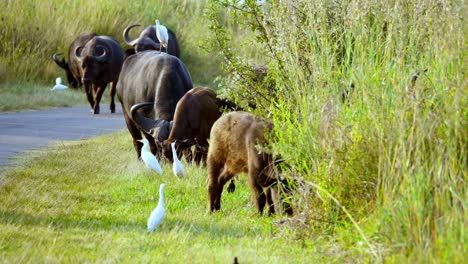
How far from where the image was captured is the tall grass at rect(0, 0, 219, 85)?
1115 inches

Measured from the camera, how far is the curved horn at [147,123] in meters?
13.6

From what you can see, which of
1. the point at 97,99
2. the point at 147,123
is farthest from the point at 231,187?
the point at 97,99

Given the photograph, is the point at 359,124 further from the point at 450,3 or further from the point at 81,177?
the point at 81,177

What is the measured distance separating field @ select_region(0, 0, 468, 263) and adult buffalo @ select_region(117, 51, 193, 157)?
7.79 ft

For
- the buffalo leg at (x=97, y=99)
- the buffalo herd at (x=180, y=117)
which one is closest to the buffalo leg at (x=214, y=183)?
the buffalo herd at (x=180, y=117)

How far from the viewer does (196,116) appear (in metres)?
12.6

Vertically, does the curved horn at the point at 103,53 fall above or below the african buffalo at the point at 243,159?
below

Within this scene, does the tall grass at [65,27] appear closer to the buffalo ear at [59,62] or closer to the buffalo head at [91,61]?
the buffalo ear at [59,62]

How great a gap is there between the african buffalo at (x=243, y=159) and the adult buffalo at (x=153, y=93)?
381 cm

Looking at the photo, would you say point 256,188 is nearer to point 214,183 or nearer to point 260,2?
point 214,183

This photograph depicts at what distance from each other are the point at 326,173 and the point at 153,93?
7318mm

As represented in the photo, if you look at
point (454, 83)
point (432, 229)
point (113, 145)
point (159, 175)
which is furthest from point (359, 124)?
point (113, 145)

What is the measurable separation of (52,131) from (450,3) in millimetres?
11209

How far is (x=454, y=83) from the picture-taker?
6895 millimetres
